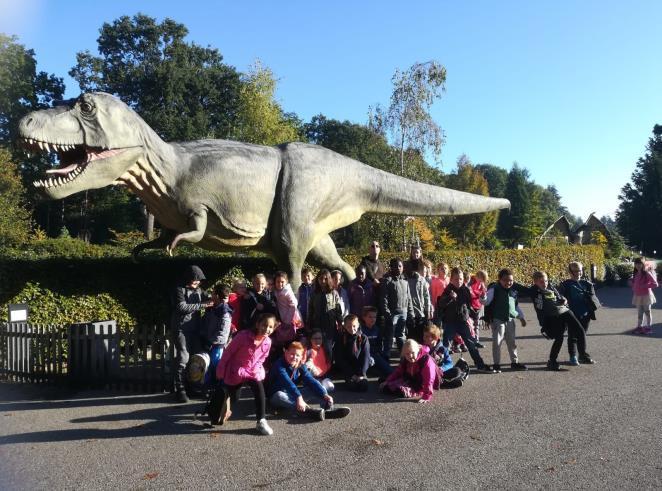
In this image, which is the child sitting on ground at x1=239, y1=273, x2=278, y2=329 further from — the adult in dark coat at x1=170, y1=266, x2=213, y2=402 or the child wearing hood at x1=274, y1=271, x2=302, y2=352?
the adult in dark coat at x1=170, y1=266, x2=213, y2=402

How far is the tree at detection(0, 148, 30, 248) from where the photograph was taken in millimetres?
20484

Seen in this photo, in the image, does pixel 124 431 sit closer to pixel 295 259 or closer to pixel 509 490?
pixel 295 259

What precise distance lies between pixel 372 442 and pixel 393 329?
309 centimetres

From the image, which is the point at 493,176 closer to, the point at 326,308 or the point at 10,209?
the point at 10,209

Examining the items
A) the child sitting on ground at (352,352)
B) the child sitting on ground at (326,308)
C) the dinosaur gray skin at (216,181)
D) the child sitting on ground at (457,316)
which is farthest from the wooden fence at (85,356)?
the child sitting on ground at (457,316)

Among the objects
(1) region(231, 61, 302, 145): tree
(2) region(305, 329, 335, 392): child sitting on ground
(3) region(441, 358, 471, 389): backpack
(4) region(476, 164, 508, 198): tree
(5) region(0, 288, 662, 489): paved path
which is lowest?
(5) region(0, 288, 662, 489): paved path

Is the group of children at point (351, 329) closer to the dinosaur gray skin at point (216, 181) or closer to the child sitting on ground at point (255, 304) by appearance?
the child sitting on ground at point (255, 304)

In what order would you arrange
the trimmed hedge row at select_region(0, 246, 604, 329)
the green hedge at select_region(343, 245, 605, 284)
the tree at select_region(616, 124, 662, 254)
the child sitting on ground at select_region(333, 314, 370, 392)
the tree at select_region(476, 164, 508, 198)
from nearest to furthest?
the child sitting on ground at select_region(333, 314, 370, 392) → the trimmed hedge row at select_region(0, 246, 604, 329) → the green hedge at select_region(343, 245, 605, 284) → the tree at select_region(616, 124, 662, 254) → the tree at select_region(476, 164, 508, 198)

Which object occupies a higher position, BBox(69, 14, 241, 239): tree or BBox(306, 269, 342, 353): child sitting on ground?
BBox(69, 14, 241, 239): tree

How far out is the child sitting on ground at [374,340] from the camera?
6.90 metres

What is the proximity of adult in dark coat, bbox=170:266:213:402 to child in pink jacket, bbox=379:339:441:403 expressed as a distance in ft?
7.64

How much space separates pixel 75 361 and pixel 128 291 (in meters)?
3.01

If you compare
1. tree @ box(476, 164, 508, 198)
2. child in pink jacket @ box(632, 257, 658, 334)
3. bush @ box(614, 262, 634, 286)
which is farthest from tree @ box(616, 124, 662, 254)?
child in pink jacket @ box(632, 257, 658, 334)

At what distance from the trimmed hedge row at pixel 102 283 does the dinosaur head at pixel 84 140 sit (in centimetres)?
425
